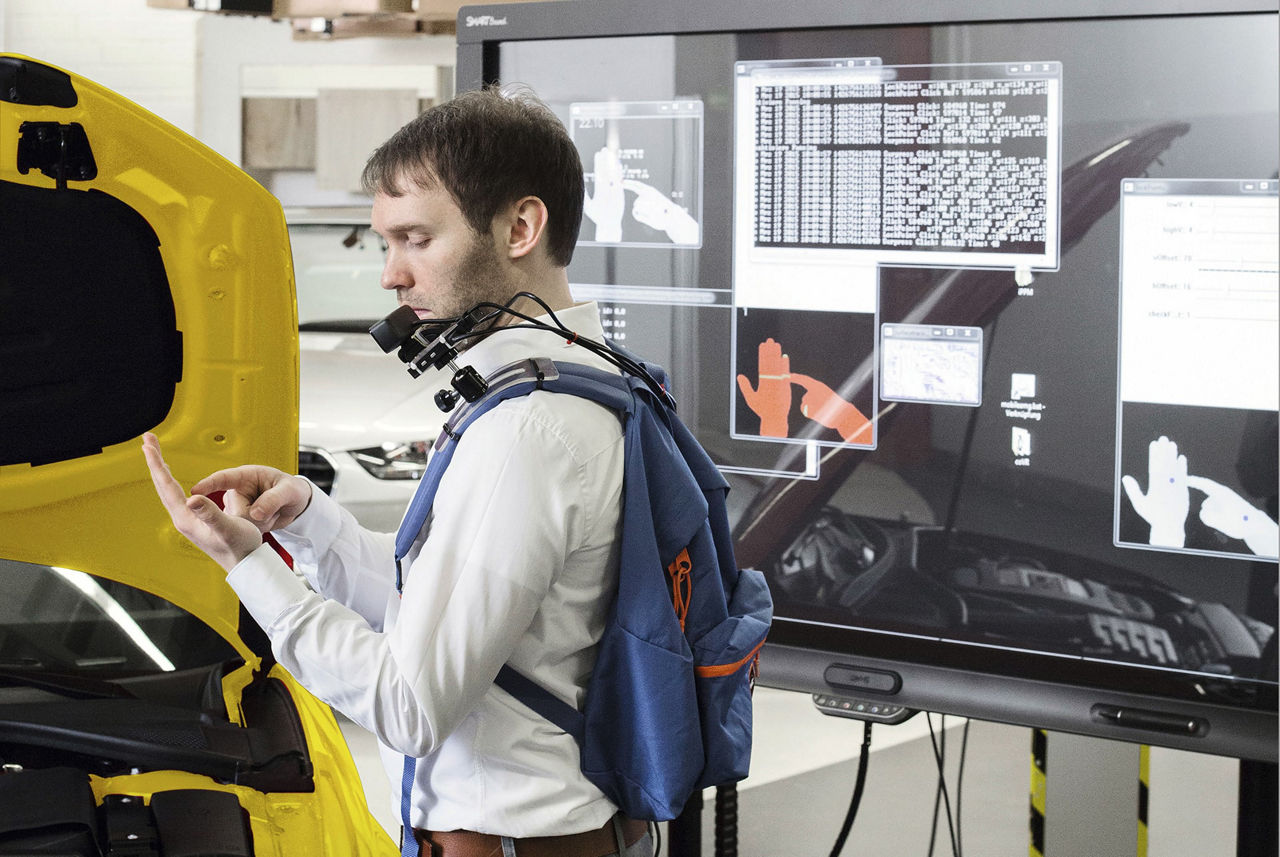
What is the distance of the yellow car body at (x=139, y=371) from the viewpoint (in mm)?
1707

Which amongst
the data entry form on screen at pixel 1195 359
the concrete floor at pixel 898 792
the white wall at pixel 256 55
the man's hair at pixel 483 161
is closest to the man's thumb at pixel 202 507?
the man's hair at pixel 483 161

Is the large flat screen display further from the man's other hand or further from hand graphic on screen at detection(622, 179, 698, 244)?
the man's other hand

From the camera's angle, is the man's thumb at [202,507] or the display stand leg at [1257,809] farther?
the display stand leg at [1257,809]

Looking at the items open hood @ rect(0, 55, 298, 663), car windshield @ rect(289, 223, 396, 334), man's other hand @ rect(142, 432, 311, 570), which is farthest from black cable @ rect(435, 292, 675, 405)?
car windshield @ rect(289, 223, 396, 334)

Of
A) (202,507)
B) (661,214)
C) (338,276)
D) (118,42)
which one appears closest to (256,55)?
(118,42)

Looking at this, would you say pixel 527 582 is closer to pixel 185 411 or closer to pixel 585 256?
pixel 185 411

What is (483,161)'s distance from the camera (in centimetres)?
148

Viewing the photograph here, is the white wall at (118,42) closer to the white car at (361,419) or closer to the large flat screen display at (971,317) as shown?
the white car at (361,419)

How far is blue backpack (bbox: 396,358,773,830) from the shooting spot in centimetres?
141

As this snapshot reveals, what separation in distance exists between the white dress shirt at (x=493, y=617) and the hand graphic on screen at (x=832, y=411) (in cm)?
91

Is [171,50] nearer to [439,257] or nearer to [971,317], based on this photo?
[971,317]

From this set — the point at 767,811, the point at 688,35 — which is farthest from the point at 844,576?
the point at 767,811

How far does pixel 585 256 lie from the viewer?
259cm

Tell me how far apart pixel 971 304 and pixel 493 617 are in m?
1.24
